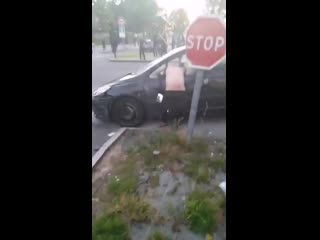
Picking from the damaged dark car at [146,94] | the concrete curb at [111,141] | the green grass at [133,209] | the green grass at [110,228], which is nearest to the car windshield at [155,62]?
the damaged dark car at [146,94]

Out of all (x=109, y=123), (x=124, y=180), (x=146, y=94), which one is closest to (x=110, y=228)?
(x=124, y=180)

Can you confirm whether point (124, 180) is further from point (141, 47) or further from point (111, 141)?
point (141, 47)

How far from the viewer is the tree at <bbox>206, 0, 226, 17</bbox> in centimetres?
171

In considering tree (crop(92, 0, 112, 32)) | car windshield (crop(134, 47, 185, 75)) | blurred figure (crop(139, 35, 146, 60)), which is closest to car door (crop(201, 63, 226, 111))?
car windshield (crop(134, 47, 185, 75))

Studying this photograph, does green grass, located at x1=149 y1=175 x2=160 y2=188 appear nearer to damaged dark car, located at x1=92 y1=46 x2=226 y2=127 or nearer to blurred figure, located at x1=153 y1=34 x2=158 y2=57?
damaged dark car, located at x1=92 y1=46 x2=226 y2=127

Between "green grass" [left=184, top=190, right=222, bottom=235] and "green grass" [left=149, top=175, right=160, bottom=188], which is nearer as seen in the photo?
"green grass" [left=184, top=190, right=222, bottom=235]

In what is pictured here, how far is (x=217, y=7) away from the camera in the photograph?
1.75m

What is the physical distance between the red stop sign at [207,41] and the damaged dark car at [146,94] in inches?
3.3

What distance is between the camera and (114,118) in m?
2.38

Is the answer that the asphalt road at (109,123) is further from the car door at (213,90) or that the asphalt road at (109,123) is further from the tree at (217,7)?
the tree at (217,7)

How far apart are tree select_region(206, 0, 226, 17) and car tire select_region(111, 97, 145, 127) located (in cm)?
84
